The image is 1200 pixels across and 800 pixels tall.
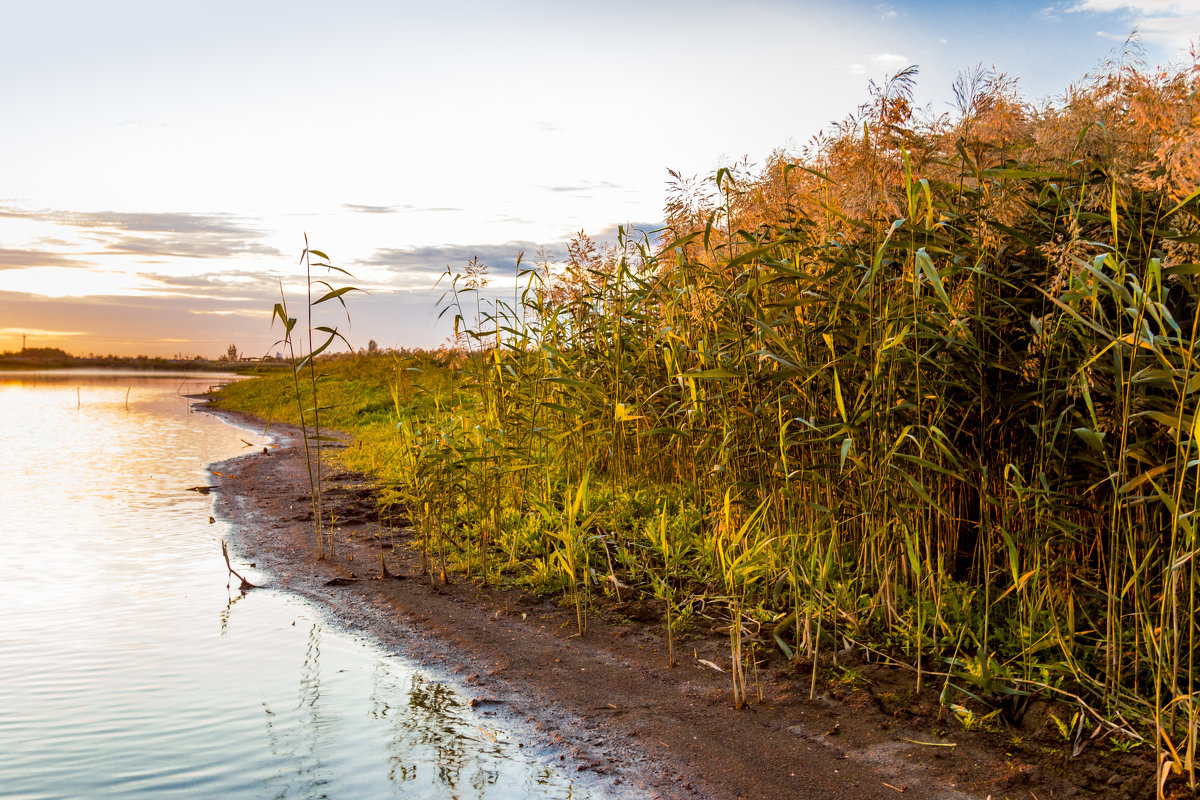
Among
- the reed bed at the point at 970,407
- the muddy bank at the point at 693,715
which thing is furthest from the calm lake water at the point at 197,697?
the reed bed at the point at 970,407

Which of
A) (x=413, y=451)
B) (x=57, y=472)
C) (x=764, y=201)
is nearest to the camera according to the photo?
(x=764, y=201)

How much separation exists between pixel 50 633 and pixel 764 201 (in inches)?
186

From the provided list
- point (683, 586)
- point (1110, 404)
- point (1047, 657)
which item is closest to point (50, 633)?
point (683, 586)

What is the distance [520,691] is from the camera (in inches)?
140

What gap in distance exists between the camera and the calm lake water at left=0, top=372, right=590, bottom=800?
9.55 ft

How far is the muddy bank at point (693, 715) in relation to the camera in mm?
2676

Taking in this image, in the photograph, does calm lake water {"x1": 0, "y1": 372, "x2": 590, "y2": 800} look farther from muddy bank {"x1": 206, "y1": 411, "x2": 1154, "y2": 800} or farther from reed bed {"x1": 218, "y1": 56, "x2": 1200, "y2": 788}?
reed bed {"x1": 218, "y1": 56, "x2": 1200, "y2": 788}

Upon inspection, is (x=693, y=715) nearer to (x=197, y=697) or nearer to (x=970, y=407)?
(x=970, y=407)

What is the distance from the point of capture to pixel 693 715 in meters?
3.21

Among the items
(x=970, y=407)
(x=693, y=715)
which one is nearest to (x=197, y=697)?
(x=693, y=715)

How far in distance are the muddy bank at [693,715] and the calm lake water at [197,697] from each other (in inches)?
8.4

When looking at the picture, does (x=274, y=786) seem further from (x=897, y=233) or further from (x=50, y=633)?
(x=897, y=233)

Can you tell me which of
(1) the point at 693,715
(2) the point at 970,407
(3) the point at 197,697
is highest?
(2) the point at 970,407

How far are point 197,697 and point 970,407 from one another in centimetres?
369
